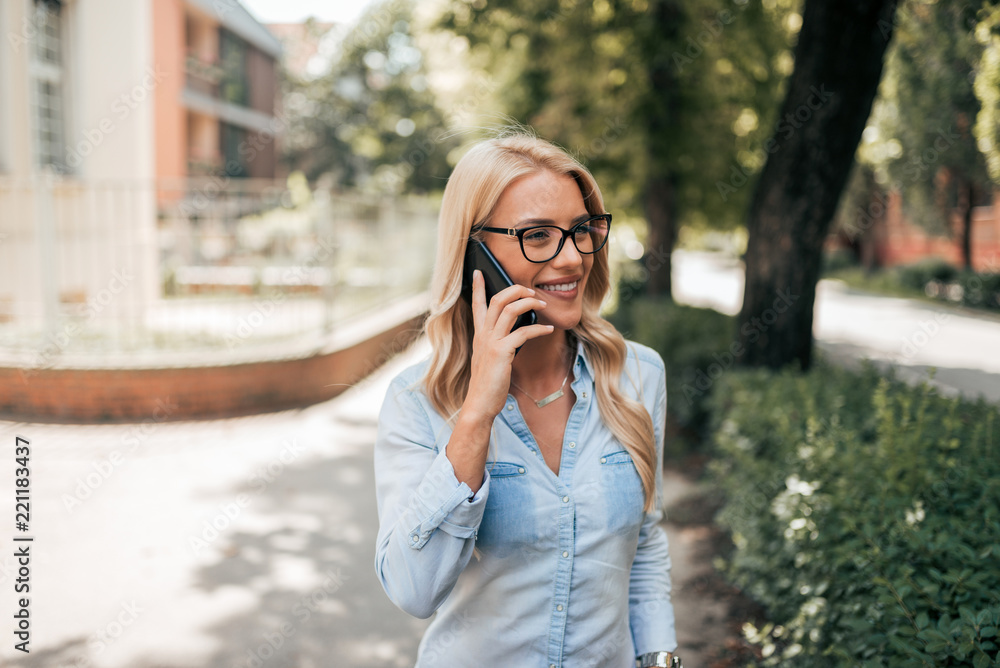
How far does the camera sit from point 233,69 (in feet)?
91.1

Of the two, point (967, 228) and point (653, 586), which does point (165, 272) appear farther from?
point (967, 228)

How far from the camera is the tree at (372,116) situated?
119 ft

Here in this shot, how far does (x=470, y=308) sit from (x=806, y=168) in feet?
14.7

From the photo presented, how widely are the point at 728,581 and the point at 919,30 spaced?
879 cm

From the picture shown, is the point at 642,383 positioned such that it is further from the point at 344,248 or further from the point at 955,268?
the point at 955,268

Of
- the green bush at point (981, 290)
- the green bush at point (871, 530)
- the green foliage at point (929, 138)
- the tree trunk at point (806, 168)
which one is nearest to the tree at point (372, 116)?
the green foliage at point (929, 138)

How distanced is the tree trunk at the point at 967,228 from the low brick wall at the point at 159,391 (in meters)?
22.8

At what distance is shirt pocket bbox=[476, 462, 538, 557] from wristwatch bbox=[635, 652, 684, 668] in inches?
21.8

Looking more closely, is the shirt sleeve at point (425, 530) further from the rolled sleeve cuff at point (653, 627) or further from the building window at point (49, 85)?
the building window at point (49, 85)

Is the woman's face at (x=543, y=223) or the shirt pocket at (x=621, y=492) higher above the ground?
the woman's face at (x=543, y=223)

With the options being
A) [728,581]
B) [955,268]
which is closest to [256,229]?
[728,581]

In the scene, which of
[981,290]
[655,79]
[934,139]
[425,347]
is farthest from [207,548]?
[934,139]

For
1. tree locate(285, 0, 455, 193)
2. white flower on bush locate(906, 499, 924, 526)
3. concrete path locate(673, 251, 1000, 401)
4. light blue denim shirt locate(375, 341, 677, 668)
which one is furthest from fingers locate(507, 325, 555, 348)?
tree locate(285, 0, 455, 193)

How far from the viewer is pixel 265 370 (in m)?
8.63
